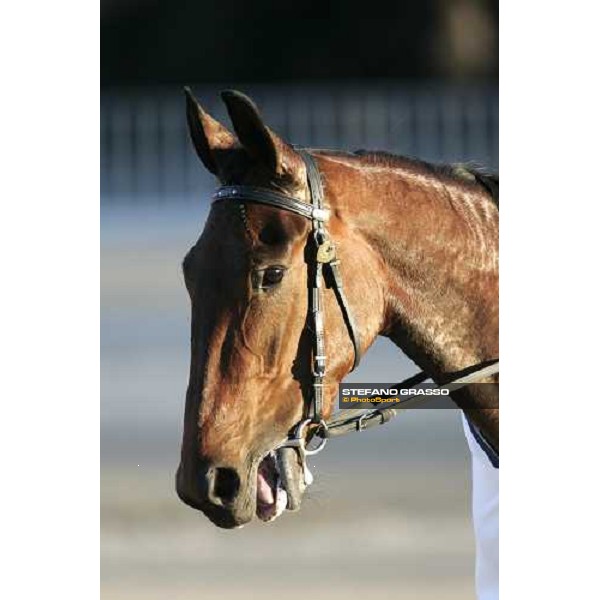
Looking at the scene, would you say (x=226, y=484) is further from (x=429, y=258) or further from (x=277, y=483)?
(x=429, y=258)

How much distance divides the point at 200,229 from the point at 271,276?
2.31 ft

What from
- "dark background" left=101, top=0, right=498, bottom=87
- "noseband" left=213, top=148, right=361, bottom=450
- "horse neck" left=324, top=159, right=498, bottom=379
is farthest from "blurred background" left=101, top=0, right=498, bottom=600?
"noseband" left=213, top=148, right=361, bottom=450

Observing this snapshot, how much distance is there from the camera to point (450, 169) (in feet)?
6.82

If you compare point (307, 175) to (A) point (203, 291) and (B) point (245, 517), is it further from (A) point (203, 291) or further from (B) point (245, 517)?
(B) point (245, 517)

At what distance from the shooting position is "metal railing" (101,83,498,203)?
237cm

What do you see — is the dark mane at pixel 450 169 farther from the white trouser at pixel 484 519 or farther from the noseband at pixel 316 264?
the white trouser at pixel 484 519

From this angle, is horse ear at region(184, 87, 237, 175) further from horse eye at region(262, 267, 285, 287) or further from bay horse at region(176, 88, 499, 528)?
horse eye at region(262, 267, 285, 287)

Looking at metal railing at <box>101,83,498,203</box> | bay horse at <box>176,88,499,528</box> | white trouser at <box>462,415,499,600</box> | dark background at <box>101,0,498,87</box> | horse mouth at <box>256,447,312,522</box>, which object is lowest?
white trouser at <box>462,415,499,600</box>

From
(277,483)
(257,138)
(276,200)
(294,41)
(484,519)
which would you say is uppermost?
(294,41)

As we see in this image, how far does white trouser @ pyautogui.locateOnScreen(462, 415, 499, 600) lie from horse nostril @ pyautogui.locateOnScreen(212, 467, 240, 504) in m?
0.72

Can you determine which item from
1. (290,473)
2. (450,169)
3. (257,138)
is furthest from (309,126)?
(290,473)

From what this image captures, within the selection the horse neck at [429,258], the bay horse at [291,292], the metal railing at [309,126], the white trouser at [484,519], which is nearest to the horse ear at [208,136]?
the bay horse at [291,292]

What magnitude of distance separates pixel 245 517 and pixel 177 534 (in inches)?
35.2
